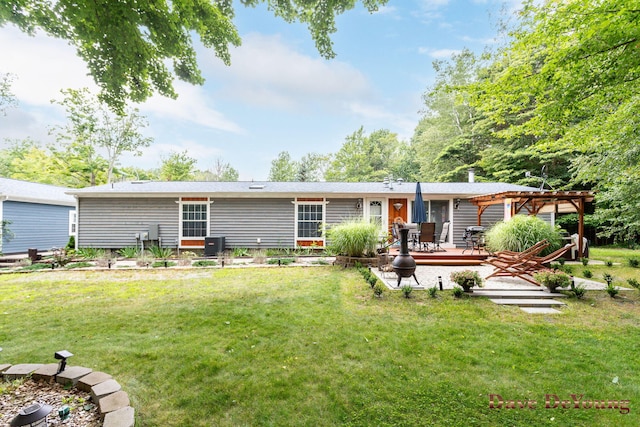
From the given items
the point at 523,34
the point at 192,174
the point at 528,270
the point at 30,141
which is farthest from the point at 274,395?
the point at 30,141

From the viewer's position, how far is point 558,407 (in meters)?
2.10

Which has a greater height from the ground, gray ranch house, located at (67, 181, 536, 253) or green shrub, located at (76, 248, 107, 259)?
gray ranch house, located at (67, 181, 536, 253)

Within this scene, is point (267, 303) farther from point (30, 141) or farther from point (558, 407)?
point (30, 141)

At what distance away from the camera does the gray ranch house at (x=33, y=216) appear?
10672 millimetres

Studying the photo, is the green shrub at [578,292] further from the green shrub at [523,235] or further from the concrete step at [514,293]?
the green shrub at [523,235]

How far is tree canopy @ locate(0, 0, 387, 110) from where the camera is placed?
4.11 m

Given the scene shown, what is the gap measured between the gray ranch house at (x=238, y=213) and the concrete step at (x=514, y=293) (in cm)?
563

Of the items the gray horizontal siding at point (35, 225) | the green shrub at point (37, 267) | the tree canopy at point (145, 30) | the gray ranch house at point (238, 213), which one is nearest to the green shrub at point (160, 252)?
the gray ranch house at point (238, 213)

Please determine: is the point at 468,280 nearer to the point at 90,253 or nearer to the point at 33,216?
the point at 90,253

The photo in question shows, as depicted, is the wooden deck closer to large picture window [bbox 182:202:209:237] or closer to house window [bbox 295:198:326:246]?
house window [bbox 295:198:326:246]

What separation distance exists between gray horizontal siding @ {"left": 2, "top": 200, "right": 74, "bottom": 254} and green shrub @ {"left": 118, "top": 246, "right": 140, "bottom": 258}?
4484 mm

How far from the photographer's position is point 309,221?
10914mm

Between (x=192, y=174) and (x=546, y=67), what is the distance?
90.8 ft

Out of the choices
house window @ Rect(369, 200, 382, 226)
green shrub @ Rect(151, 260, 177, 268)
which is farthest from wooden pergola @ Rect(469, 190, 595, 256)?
green shrub @ Rect(151, 260, 177, 268)
